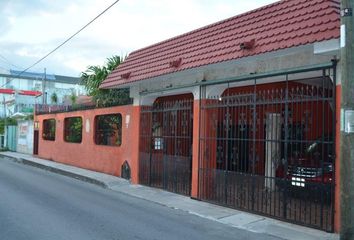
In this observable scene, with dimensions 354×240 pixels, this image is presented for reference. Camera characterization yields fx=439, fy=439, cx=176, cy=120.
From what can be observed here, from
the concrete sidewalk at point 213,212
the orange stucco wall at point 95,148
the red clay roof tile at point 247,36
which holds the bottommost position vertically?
the concrete sidewalk at point 213,212

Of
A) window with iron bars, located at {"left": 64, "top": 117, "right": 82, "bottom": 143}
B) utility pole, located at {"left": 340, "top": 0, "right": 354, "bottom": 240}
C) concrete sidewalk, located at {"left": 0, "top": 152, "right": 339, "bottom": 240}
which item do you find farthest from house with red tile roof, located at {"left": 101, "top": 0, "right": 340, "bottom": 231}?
window with iron bars, located at {"left": 64, "top": 117, "right": 82, "bottom": 143}

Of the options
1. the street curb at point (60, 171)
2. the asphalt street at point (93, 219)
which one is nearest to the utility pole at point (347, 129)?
the asphalt street at point (93, 219)

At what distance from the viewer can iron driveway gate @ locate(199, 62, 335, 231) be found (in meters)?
8.63

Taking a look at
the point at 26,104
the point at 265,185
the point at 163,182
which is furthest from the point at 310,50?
the point at 26,104

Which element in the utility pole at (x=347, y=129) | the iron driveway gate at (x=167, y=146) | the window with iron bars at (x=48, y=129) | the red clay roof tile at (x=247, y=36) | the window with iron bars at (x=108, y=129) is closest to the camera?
the utility pole at (x=347, y=129)

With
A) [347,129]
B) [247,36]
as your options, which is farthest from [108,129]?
[347,129]

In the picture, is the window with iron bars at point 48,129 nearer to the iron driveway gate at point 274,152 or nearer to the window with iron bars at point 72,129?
the window with iron bars at point 72,129

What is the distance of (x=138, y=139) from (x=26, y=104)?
4135 centimetres

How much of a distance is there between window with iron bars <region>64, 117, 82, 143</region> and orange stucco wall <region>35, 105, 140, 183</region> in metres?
0.26

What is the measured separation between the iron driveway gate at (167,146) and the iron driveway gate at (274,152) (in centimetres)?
113

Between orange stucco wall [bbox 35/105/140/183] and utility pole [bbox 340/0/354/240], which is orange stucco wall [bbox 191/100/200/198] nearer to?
orange stucco wall [bbox 35/105/140/183]

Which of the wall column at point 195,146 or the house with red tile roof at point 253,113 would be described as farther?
the wall column at point 195,146

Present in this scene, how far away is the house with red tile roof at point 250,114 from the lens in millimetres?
8508

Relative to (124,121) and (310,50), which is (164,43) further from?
(310,50)
